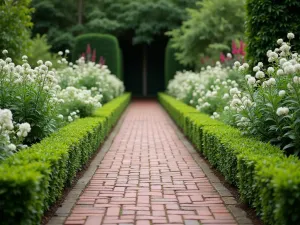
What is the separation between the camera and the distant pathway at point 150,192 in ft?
12.3

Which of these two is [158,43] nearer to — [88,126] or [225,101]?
[225,101]

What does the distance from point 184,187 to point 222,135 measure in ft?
3.15

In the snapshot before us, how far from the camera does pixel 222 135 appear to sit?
213 inches

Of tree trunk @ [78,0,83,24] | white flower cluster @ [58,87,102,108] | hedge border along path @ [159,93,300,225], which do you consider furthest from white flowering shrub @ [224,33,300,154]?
tree trunk @ [78,0,83,24]

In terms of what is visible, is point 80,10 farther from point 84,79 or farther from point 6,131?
point 6,131

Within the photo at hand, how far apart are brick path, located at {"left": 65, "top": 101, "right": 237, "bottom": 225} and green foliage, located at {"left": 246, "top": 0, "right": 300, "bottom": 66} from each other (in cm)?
236

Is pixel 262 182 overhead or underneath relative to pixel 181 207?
overhead

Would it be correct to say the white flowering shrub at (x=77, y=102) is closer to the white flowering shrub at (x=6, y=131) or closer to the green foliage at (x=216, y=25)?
the white flowering shrub at (x=6, y=131)

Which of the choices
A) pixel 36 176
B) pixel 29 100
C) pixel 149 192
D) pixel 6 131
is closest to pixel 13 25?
pixel 29 100

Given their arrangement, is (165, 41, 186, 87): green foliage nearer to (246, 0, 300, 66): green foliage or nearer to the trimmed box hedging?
the trimmed box hedging

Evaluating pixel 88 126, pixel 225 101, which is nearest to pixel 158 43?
pixel 225 101

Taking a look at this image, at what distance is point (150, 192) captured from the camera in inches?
182

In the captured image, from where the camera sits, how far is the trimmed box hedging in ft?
68.5

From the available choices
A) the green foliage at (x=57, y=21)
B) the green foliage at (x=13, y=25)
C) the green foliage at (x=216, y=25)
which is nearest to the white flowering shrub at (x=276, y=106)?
the green foliage at (x=13, y=25)
